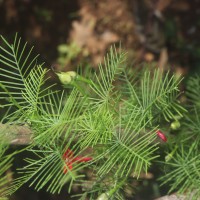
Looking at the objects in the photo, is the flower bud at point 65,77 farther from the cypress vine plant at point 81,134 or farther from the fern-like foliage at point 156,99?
the fern-like foliage at point 156,99

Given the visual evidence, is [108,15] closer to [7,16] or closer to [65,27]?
[65,27]

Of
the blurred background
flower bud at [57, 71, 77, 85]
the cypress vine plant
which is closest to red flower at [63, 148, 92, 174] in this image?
the cypress vine plant

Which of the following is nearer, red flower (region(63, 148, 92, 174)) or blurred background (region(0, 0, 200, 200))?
red flower (region(63, 148, 92, 174))

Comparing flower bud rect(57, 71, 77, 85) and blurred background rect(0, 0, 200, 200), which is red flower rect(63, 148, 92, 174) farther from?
blurred background rect(0, 0, 200, 200)

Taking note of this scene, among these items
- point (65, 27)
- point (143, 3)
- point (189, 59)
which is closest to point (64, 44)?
point (65, 27)

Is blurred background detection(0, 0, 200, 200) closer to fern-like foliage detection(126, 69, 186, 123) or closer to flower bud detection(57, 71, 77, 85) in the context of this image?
fern-like foliage detection(126, 69, 186, 123)

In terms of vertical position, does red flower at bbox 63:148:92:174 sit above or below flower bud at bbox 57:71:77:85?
below

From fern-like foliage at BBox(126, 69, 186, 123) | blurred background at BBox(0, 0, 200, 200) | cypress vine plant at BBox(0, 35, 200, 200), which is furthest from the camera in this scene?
blurred background at BBox(0, 0, 200, 200)

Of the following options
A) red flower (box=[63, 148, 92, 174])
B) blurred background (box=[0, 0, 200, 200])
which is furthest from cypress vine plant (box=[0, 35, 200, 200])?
blurred background (box=[0, 0, 200, 200])

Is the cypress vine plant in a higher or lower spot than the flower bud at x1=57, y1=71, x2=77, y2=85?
lower

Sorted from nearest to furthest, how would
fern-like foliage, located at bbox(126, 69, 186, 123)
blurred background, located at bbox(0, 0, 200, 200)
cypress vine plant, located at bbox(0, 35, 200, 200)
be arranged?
cypress vine plant, located at bbox(0, 35, 200, 200) < fern-like foliage, located at bbox(126, 69, 186, 123) < blurred background, located at bbox(0, 0, 200, 200)
